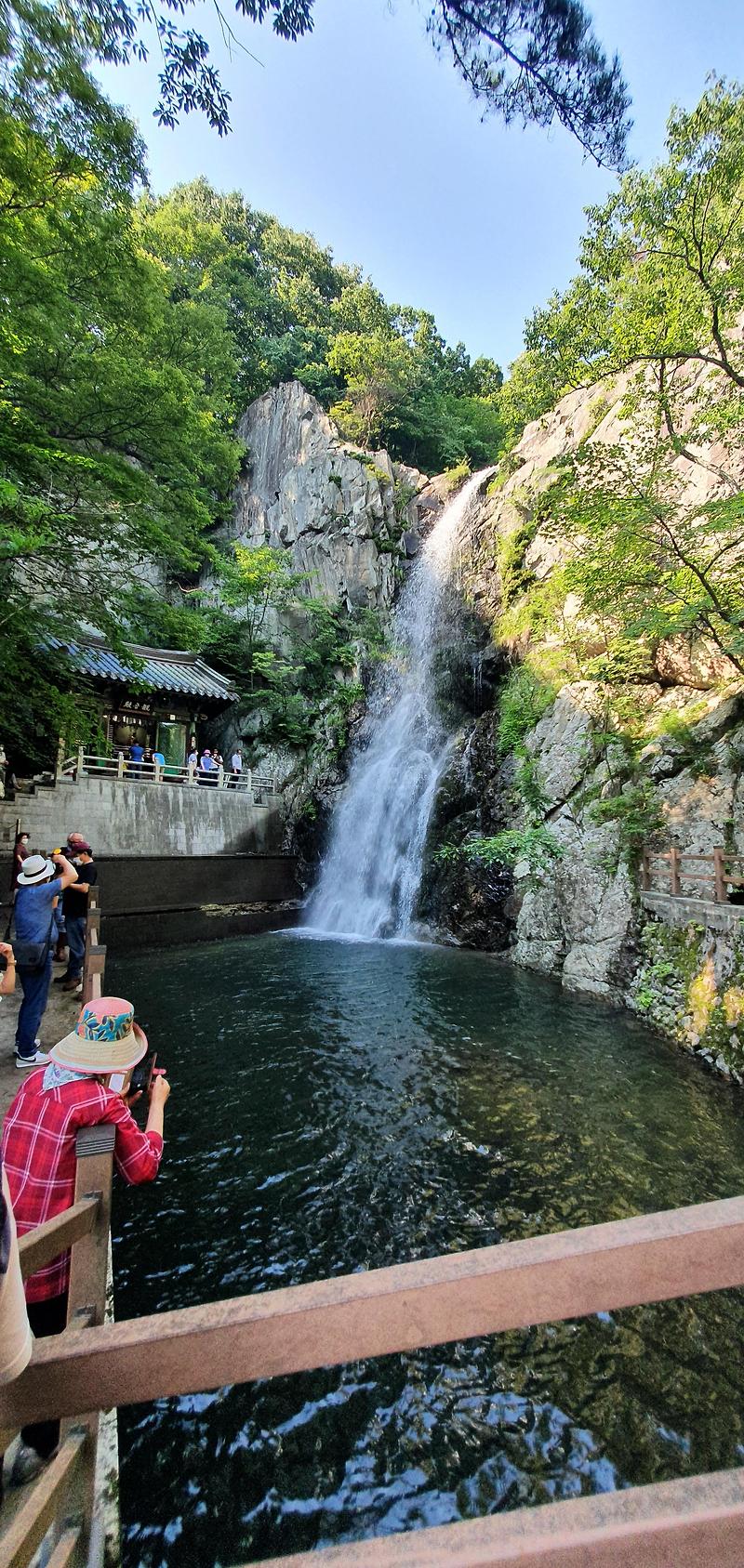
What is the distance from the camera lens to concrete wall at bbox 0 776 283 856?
16547 mm

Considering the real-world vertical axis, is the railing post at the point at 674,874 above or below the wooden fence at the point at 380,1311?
below

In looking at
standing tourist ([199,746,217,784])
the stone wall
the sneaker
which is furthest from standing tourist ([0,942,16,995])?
standing tourist ([199,746,217,784])

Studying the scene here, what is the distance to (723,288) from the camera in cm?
1017

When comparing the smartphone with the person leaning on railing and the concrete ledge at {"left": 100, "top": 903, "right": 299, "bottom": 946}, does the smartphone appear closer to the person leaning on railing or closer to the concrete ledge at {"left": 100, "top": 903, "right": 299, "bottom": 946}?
the person leaning on railing

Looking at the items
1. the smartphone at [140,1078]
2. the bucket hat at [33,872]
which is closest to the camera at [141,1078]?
the smartphone at [140,1078]

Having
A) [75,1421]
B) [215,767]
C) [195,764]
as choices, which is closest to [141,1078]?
[75,1421]

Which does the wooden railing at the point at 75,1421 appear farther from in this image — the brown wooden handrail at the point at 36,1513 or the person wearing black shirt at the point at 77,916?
the person wearing black shirt at the point at 77,916

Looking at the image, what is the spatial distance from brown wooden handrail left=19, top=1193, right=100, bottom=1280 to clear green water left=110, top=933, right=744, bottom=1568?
1.74 meters

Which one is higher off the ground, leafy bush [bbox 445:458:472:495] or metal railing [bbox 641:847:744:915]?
leafy bush [bbox 445:458:472:495]

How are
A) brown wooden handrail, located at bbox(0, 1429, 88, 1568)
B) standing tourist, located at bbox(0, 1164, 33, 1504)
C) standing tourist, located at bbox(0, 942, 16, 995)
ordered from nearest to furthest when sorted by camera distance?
standing tourist, located at bbox(0, 1164, 33, 1504) → brown wooden handrail, located at bbox(0, 1429, 88, 1568) → standing tourist, located at bbox(0, 942, 16, 995)

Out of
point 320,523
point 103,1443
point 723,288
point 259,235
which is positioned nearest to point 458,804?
point 723,288

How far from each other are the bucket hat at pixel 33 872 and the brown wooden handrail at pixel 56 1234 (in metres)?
3.82

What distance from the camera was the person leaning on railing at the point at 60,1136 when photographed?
8.28 ft

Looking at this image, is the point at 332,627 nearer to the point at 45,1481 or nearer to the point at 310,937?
the point at 310,937
